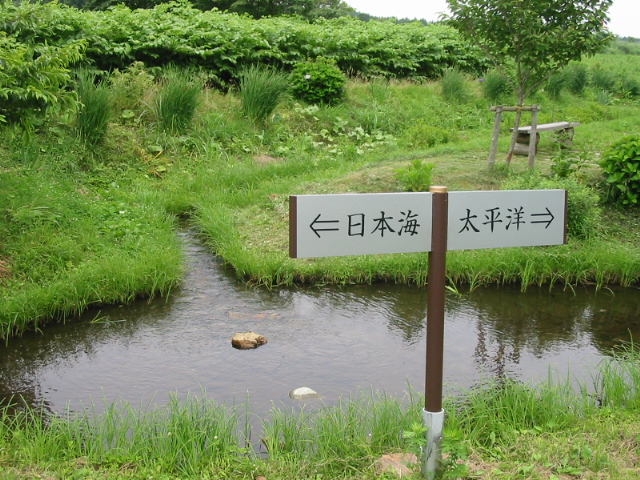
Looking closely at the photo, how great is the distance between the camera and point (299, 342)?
205 inches

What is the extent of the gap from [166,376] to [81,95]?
5823 millimetres

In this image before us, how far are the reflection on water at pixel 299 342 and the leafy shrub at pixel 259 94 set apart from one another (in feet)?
16.9

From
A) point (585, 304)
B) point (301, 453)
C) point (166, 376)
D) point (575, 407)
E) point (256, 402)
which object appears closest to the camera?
point (301, 453)

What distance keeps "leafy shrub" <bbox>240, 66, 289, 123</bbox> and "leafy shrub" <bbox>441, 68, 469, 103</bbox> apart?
412 cm

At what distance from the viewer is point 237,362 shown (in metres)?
4.81

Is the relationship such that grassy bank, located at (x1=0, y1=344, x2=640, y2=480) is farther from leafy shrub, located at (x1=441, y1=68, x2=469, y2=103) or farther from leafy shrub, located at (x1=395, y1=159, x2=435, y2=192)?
leafy shrub, located at (x1=441, y1=68, x2=469, y2=103)

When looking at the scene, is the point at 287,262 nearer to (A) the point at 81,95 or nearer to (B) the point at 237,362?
(B) the point at 237,362

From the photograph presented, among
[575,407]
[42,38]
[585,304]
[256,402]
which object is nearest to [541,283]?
[585,304]

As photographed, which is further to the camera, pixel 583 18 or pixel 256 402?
pixel 583 18

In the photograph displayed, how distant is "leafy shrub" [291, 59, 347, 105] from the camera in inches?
476

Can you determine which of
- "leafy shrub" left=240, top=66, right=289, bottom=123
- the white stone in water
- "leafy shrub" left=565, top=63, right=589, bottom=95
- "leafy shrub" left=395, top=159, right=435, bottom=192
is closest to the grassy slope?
"leafy shrub" left=240, top=66, right=289, bottom=123

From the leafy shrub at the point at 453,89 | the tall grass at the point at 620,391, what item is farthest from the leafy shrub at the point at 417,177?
the leafy shrub at the point at 453,89

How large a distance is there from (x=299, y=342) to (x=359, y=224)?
8.63 ft

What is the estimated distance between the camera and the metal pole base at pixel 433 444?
2.92 m
